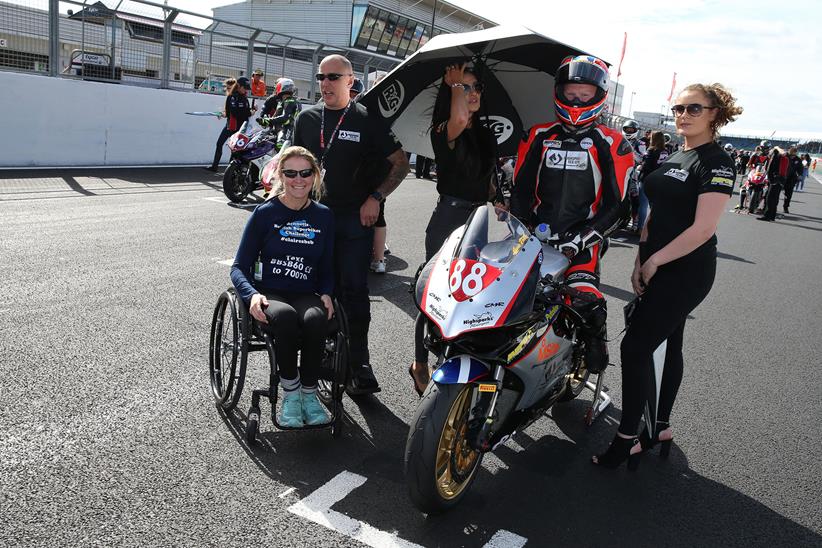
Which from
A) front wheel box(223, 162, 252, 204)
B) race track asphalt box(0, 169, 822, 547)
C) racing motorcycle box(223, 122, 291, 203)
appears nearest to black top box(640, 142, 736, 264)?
race track asphalt box(0, 169, 822, 547)

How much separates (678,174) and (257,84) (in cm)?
1525

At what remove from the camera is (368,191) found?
446 centimetres

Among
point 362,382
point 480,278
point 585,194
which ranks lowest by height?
point 362,382

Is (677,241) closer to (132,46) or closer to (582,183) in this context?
(582,183)

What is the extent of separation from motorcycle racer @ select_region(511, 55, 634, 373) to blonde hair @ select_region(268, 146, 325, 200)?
123 cm

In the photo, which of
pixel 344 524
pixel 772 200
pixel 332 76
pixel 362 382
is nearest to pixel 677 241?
pixel 362 382

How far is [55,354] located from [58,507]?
1795 mm

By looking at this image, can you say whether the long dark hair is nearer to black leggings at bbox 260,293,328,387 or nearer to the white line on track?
black leggings at bbox 260,293,328,387

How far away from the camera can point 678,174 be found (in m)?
3.58

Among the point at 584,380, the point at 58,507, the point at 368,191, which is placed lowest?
the point at 58,507

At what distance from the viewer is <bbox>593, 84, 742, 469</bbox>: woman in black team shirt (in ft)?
11.4

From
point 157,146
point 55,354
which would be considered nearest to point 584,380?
point 55,354

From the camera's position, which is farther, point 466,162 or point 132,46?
point 132,46

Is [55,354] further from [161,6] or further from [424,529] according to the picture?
[161,6]
